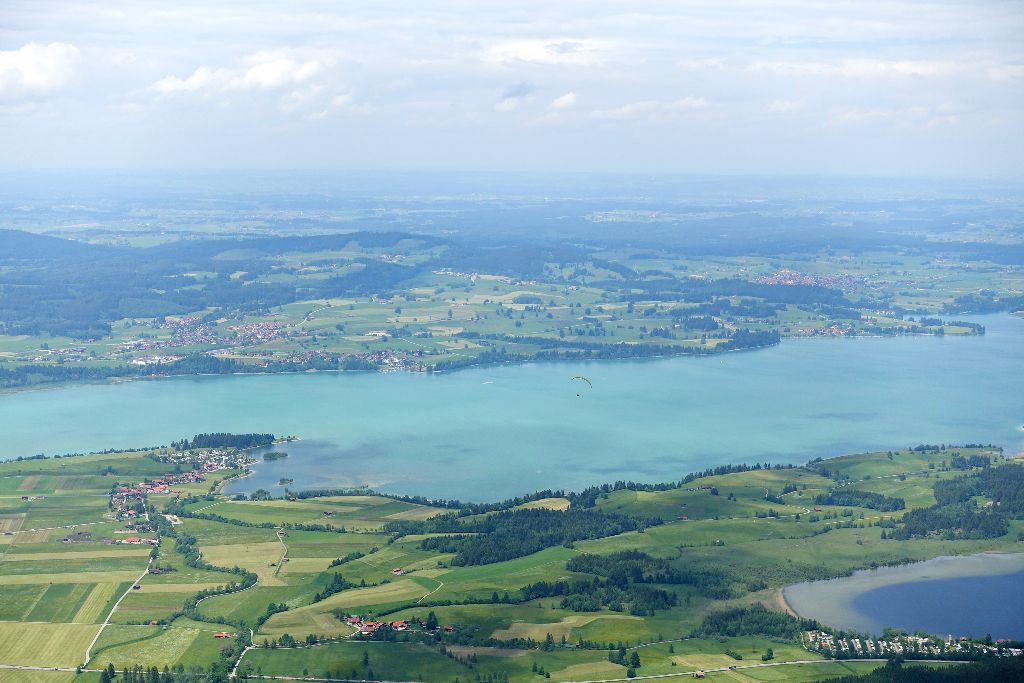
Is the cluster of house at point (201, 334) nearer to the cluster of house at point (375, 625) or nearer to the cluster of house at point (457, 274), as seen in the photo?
the cluster of house at point (457, 274)

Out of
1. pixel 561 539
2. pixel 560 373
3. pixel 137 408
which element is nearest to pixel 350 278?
pixel 560 373

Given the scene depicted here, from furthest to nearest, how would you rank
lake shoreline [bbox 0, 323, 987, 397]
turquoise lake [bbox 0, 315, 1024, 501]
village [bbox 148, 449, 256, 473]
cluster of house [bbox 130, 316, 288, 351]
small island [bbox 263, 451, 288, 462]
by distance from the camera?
Answer: cluster of house [bbox 130, 316, 288, 351] → lake shoreline [bbox 0, 323, 987, 397] → small island [bbox 263, 451, 288, 462] → turquoise lake [bbox 0, 315, 1024, 501] → village [bbox 148, 449, 256, 473]

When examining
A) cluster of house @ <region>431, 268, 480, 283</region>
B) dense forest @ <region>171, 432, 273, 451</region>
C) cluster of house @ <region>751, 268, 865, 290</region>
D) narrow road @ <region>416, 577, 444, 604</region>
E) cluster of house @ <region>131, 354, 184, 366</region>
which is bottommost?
narrow road @ <region>416, 577, 444, 604</region>

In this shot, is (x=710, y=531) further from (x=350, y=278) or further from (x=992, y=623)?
(x=350, y=278)

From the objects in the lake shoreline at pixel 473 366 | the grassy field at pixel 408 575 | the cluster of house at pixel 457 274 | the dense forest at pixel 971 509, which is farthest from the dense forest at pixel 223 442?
the cluster of house at pixel 457 274

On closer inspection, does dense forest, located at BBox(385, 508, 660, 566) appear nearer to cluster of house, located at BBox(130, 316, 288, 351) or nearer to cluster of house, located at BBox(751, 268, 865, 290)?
cluster of house, located at BBox(130, 316, 288, 351)

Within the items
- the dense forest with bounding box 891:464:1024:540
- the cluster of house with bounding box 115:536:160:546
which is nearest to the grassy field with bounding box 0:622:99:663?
the cluster of house with bounding box 115:536:160:546
